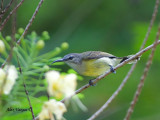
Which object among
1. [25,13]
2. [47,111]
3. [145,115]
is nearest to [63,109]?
[47,111]

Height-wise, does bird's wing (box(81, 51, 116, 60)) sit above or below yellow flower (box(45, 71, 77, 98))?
above

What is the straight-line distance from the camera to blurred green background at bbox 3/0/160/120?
5.82 metres

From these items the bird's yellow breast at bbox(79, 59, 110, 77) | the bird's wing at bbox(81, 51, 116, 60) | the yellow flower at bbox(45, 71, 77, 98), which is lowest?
Answer: the yellow flower at bbox(45, 71, 77, 98)

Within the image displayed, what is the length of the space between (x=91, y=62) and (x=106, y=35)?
221 cm

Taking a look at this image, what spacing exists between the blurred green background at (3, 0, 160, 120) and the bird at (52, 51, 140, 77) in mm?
930

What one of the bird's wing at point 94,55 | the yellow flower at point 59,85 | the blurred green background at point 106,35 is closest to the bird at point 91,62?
the bird's wing at point 94,55

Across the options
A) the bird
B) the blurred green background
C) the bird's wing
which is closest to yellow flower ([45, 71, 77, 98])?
the bird

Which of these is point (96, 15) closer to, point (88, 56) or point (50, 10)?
point (50, 10)

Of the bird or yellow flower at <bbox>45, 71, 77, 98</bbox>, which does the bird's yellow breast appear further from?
yellow flower at <bbox>45, 71, 77, 98</bbox>

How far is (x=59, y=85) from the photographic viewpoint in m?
1.46

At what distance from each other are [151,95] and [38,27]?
2728 millimetres

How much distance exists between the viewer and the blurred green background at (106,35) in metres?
5.82

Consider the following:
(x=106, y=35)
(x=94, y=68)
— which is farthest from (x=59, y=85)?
(x=106, y=35)

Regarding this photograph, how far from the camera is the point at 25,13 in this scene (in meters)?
6.25
